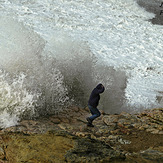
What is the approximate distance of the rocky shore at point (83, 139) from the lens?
115 inches

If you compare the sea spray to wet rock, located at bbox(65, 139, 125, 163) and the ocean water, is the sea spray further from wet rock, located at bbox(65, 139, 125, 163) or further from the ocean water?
wet rock, located at bbox(65, 139, 125, 163)

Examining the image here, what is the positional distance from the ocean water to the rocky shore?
48 cm

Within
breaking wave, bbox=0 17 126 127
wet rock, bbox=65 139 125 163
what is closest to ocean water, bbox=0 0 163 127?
breaking wave, bbox=0 17 126 127

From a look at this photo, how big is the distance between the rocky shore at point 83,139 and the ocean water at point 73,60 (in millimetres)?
485

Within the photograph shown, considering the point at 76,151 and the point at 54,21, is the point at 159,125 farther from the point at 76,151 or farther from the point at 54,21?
the point at 54,21

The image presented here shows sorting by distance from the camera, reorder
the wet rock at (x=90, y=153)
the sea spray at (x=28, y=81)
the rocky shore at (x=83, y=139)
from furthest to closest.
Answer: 1. the sea spray at (x=28, y=81)
2. the rocky shore at (x=83, y=139)
3. the wet rock at (x=90, y=153)

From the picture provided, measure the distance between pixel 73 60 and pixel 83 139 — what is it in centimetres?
427

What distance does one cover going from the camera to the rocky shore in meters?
2.91

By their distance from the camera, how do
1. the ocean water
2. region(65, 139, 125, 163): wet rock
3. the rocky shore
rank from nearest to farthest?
1. region(65, 139, 125, 163): wet rock
2. the rocky shore
3. the ocean water

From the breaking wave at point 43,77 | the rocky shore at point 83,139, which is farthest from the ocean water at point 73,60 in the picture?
the rocky shore at point 83,139

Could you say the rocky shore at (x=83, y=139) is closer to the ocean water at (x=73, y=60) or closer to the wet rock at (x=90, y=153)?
the wet rock at (x=90, y=153)

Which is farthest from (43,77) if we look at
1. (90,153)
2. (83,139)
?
(90,153)

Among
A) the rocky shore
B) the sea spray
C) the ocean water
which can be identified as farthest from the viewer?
the ocean water

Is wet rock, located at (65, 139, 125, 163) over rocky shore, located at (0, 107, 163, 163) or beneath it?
over
